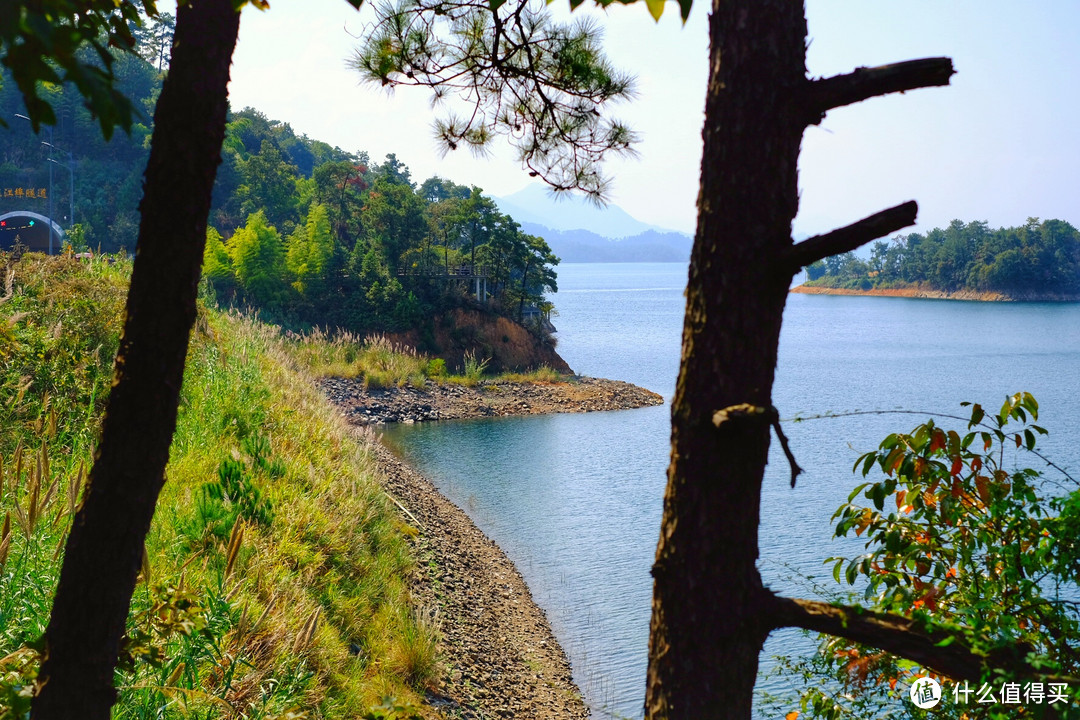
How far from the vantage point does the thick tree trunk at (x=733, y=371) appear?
192cm

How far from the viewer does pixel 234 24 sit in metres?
2.08

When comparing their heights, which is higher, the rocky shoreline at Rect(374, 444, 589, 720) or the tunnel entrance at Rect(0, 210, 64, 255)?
the tunnel entrance at Rect(0, 210, 64, 255)

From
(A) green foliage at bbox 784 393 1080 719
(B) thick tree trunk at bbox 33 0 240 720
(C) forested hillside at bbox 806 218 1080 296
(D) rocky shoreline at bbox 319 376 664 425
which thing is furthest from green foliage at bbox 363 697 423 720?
(C) forested hillside at bbox 806 218 1080 296

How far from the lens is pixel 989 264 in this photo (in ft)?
252

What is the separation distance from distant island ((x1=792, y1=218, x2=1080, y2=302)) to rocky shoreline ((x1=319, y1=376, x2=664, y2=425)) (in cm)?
6263

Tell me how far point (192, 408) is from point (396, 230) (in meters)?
29.0

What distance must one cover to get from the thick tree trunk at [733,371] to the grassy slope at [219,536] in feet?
5.16

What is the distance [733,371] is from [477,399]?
78.7 ft

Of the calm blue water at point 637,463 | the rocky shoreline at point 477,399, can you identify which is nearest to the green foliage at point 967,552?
the calm blue water at point 637,463

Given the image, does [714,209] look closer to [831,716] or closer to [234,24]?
[234,24]

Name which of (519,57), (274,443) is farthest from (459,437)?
(519,57)

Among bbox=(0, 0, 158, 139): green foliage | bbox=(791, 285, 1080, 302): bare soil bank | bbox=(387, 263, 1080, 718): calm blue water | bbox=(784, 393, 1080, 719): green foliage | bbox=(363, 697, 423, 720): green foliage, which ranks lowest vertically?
bbox=(387, 263, 1080, 718): calm blue water

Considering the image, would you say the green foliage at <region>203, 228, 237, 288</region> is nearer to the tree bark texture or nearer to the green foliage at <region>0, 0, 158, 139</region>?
the tree bark texture

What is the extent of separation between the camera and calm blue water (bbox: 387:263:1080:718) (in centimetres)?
881
